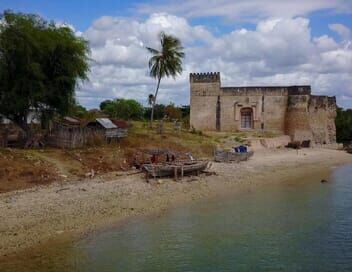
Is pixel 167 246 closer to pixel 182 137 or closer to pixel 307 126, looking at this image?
pixel 182 137

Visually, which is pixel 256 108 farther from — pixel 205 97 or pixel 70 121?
pixel 70 121

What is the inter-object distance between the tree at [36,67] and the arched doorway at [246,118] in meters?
21.3

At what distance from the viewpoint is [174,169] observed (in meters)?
27.4

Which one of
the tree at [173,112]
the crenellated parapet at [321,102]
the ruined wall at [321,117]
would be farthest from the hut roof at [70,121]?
the tree at [173,112]

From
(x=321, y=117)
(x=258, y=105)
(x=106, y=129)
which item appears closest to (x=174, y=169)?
(x=106, y=129)

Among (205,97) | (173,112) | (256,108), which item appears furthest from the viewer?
(173,112)

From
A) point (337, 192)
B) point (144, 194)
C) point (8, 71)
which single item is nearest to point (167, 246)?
point (144, 194)

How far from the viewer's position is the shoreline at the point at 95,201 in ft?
54.0

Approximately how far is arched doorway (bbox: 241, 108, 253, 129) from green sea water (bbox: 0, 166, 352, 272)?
25.1 m

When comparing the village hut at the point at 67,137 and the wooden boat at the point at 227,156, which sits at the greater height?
the village hut at the point at 67,137

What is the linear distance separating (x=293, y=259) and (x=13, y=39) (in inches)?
770

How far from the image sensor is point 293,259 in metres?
→ 14.9

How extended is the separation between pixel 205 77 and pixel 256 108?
5.58 m

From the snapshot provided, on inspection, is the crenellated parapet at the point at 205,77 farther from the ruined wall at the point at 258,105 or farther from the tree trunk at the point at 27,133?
the tree trunk at the point at 27,133
